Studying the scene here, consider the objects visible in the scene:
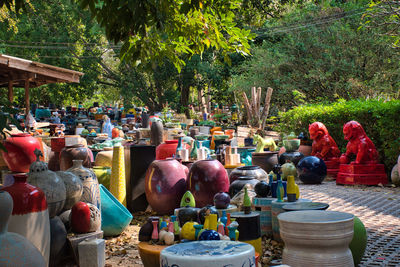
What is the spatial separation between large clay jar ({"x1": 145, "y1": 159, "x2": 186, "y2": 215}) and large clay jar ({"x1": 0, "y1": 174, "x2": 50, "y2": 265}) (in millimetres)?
2851

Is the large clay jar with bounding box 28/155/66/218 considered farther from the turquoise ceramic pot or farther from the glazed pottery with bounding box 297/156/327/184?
the glazed pottery with bounding box 297/156/327/184

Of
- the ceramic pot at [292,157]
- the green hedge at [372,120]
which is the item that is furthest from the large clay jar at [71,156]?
the green hedge at [372,120]

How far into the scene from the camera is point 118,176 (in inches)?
265

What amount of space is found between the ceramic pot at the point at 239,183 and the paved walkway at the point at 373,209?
1.65 metres

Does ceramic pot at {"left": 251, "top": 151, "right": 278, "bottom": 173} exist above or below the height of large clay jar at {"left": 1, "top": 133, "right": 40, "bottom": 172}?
below

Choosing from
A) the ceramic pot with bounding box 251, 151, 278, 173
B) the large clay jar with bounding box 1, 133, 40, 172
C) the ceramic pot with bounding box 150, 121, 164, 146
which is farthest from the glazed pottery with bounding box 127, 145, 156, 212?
the ceramic pot with bounding box 251, 151, 278, 173

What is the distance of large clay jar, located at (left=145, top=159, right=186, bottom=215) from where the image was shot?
21.7 ft

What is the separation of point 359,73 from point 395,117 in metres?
8.32

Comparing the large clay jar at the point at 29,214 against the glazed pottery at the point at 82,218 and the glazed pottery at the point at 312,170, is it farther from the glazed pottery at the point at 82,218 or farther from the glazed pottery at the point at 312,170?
the glazed pottery at the point at 312,170

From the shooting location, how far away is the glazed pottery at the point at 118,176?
6.72 metres

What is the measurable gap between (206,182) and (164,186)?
0.65 m

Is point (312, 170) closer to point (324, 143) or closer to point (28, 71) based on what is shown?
point (324, 143)

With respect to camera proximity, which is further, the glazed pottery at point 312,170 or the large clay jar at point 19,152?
the glazed pottery at point 312,170

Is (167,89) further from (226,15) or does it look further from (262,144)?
(226,15)
